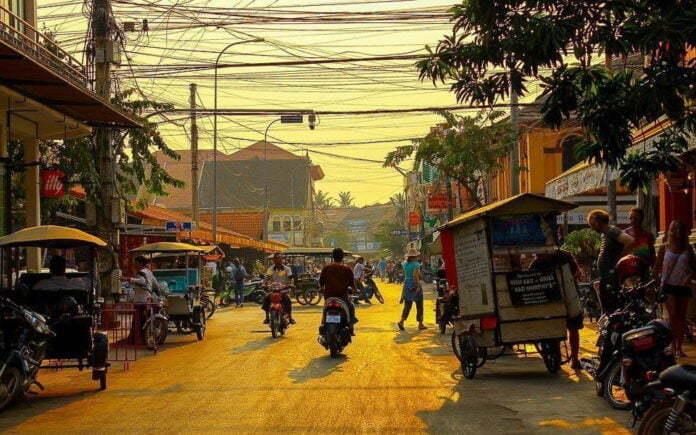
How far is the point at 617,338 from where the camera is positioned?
9383mm

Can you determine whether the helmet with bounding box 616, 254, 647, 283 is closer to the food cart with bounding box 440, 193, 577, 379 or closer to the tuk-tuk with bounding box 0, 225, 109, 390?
the food cart with bounding box 440, 193, 577, 379

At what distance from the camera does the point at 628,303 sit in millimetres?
9672

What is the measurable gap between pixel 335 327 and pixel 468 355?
3.45m

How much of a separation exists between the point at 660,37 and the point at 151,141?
746 inches

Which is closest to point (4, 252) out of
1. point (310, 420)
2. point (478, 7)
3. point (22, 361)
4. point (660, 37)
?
point (22, 361)

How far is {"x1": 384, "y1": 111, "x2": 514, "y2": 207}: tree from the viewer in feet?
89.2

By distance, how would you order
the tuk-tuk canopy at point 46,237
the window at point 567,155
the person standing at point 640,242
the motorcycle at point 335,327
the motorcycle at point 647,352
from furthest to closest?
the window at point 567,155 → the motorcycle at point 335,327 → the person standing at point 640,242 → the tuk-tuk canopy at point 46,237 → the motorcycle at point 647,352

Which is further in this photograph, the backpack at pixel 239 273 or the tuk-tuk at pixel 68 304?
the backpack at pixel 239 273

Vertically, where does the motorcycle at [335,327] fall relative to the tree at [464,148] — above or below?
below

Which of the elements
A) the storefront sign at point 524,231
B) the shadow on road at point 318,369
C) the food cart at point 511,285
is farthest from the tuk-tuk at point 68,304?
the storefront sign at point 524,231

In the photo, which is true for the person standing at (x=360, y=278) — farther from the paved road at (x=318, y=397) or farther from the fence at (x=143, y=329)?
the paved road at (x=318, y=397)

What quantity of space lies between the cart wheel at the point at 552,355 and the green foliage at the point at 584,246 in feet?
32.8

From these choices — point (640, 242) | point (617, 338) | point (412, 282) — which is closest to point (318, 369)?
point (640, 242)

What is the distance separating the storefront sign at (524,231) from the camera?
12703mm
